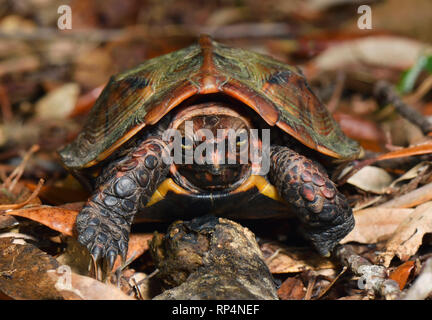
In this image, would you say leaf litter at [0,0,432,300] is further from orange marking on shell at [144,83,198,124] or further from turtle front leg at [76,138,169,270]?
orange marking on shell at [144,83,198,124]

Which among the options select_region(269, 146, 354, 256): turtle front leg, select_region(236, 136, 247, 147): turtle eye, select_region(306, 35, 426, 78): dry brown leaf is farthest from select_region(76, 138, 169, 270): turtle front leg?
select_region(306, 35, 426, 78): dry brown leaf

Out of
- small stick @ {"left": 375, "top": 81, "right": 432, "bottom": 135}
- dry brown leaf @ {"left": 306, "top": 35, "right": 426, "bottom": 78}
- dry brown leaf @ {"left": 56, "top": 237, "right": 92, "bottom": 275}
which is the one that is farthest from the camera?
dry brown leaf @ {"left": 306, "top": 35, "right": 426, "bottom": 78}

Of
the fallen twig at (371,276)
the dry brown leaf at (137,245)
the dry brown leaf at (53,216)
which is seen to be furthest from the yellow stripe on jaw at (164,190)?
the fallen twig at (371,276)

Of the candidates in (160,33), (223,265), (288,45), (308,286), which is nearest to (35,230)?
(223,265)

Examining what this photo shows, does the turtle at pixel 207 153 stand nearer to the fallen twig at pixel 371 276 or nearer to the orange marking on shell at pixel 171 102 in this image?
the orange marking on shell at pixel 171 102

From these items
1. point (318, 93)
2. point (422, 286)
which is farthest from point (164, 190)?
point (318, 93)

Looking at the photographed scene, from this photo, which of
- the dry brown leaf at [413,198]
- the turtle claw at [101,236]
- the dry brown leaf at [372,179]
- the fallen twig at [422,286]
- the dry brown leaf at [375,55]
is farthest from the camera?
the dry brown leaf at [375,55]

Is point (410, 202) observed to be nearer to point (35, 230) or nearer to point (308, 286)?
point (308, 286)
